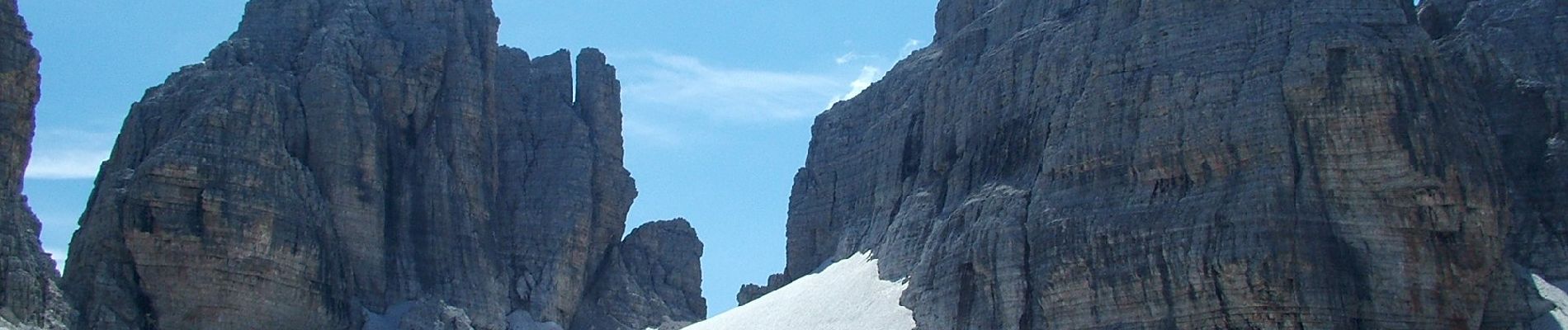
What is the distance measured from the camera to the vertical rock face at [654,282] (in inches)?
4788

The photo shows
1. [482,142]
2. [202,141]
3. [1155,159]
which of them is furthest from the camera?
[482,142]

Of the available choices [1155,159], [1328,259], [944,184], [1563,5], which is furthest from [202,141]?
[1563,5]

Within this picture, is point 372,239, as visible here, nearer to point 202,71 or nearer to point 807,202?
point 202,71

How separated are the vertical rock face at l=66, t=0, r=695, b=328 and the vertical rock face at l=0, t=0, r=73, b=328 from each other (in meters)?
9.95

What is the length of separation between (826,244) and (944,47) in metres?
16.4

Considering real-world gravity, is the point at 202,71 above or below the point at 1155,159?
above

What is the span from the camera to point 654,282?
127 metres

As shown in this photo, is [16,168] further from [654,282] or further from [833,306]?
[654,282]

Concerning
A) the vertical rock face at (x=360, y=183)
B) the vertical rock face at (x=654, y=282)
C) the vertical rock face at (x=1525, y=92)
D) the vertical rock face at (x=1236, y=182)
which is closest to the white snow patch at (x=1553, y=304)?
the vertical rock face at (x=1236, y=182)

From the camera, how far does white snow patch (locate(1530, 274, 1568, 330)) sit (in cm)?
8275

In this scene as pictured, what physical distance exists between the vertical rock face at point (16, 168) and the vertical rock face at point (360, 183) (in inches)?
392

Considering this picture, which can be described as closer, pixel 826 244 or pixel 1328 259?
pixel 1328 259

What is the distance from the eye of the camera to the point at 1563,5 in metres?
100

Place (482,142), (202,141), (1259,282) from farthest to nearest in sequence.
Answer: (482,142), (202,141), (1259,282)
